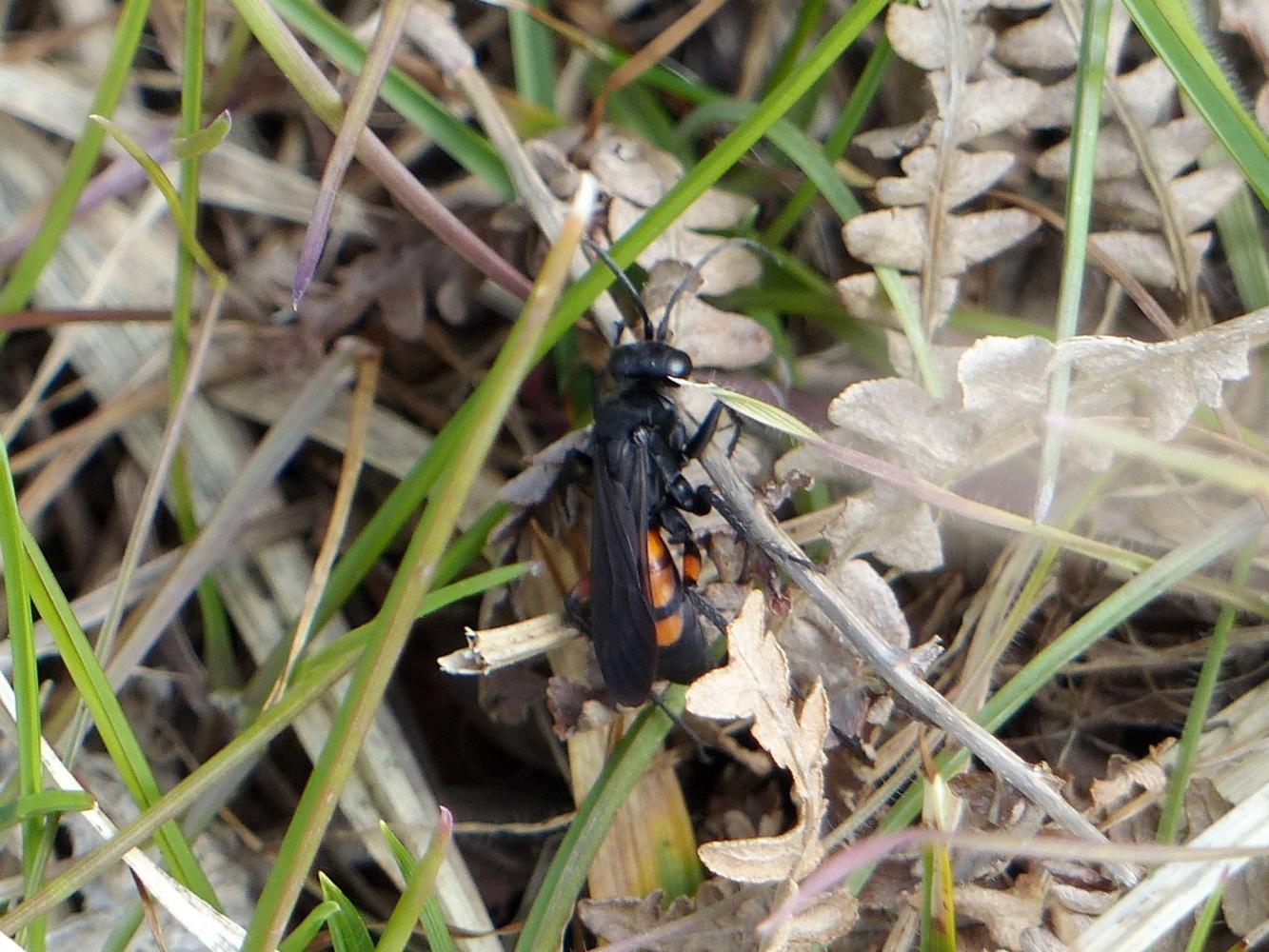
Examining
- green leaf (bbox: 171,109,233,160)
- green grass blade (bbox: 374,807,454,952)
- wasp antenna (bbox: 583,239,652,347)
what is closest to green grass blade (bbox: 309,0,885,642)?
wasp antenna (bbox: 583,239,652,347)

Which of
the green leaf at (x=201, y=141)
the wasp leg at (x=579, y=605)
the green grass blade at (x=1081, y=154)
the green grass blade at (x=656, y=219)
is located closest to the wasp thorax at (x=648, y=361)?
the green grass blade at (x=656, y=219)

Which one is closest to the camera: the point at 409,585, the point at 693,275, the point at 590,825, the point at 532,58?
the point at 409,585

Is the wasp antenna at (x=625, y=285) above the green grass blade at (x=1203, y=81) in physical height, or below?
below

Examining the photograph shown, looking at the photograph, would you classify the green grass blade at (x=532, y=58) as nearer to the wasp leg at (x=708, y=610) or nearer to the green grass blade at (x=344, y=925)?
the wasp leg at (x=708, y=610)

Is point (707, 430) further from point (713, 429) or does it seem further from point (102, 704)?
point (102, 704)

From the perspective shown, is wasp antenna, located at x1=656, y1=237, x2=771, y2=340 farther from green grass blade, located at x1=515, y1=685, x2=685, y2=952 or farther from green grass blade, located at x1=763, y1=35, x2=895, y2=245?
green grass blade, located at x1=515, y1=685, x2=685, y2=952

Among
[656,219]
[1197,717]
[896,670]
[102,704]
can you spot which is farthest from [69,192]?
[1197,717]

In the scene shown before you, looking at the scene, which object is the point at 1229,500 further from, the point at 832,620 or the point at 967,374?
the point at 832,620
